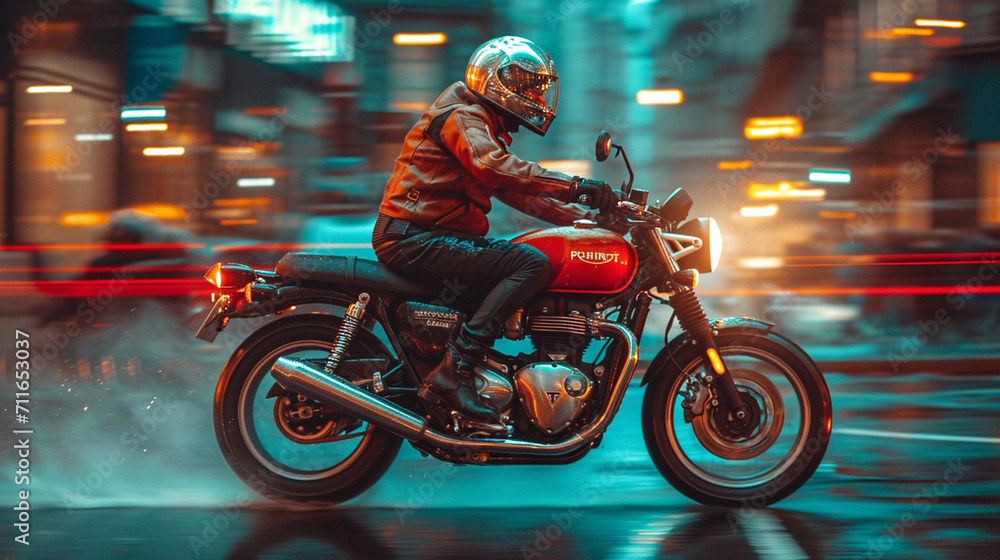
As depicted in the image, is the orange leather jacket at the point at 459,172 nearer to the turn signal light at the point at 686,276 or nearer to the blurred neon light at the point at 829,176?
the turn signal light at the point at 686,276

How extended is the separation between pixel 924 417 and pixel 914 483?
2061 millimetres

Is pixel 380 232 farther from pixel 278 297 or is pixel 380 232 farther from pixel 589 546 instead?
pixel 589 546

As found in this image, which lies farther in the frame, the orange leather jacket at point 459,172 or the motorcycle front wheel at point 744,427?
the motorcycle front wheel at point 744,427

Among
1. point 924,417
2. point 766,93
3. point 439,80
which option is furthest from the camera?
point 766,93

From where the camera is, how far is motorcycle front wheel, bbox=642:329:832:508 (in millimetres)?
4188

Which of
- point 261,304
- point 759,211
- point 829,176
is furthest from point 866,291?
point 261,304

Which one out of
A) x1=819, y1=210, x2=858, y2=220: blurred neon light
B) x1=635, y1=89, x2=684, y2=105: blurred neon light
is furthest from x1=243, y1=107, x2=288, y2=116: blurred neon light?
x1=819, y1=210, x2=858, y2=220: blurred neon light

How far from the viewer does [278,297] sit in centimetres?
413

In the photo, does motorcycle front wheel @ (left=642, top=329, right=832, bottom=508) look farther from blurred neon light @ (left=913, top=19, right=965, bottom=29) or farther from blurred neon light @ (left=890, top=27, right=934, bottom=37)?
blurred neon light @ (left=913, top=19, right=965, bottom=29)

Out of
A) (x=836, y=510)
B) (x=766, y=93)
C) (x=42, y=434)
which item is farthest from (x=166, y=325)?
(x=836, y=510)

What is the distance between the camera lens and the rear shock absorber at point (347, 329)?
4.13m

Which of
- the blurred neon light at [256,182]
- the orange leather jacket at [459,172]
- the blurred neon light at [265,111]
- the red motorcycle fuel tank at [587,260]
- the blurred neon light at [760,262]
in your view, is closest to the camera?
the orange leather jacket at [459,172]

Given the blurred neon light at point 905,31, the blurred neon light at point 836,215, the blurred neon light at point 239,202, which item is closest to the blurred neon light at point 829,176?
the blurred neon light at point 836,215

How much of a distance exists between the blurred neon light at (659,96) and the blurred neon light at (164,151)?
4320mm
